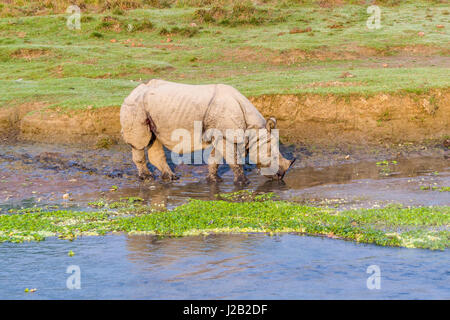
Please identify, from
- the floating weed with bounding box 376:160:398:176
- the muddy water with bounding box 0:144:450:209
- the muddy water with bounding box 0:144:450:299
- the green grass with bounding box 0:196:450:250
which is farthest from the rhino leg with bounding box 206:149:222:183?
the floating weed with bounding box 376:160:398:176

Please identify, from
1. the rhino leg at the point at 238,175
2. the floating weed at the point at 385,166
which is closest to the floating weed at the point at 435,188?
the floating weed at the point at 385,166

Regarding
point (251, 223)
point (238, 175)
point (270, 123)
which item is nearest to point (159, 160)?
point (238, 175)

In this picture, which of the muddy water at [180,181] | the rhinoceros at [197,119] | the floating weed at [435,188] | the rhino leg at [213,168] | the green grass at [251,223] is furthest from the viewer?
the rhino leg at [213,168]

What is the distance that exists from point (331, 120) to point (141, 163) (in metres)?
4.88

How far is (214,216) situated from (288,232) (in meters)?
1.25

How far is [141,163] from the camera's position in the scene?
42.0ft

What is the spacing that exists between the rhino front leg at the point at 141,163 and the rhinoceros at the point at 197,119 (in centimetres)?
14

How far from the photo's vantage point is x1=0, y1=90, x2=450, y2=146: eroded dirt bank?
48.6 ft

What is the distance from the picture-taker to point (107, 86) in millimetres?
18125

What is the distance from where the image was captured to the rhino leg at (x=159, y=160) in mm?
12852

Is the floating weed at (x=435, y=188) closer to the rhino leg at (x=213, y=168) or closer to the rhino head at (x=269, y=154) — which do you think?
the rhino head at (x=269, y=154)

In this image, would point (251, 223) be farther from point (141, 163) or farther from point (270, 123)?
point (141, 163)

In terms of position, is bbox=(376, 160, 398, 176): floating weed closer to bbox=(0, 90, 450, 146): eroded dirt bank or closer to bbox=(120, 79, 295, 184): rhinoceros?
bbox=(0, 90, 450, 146): eroded dirt bank
